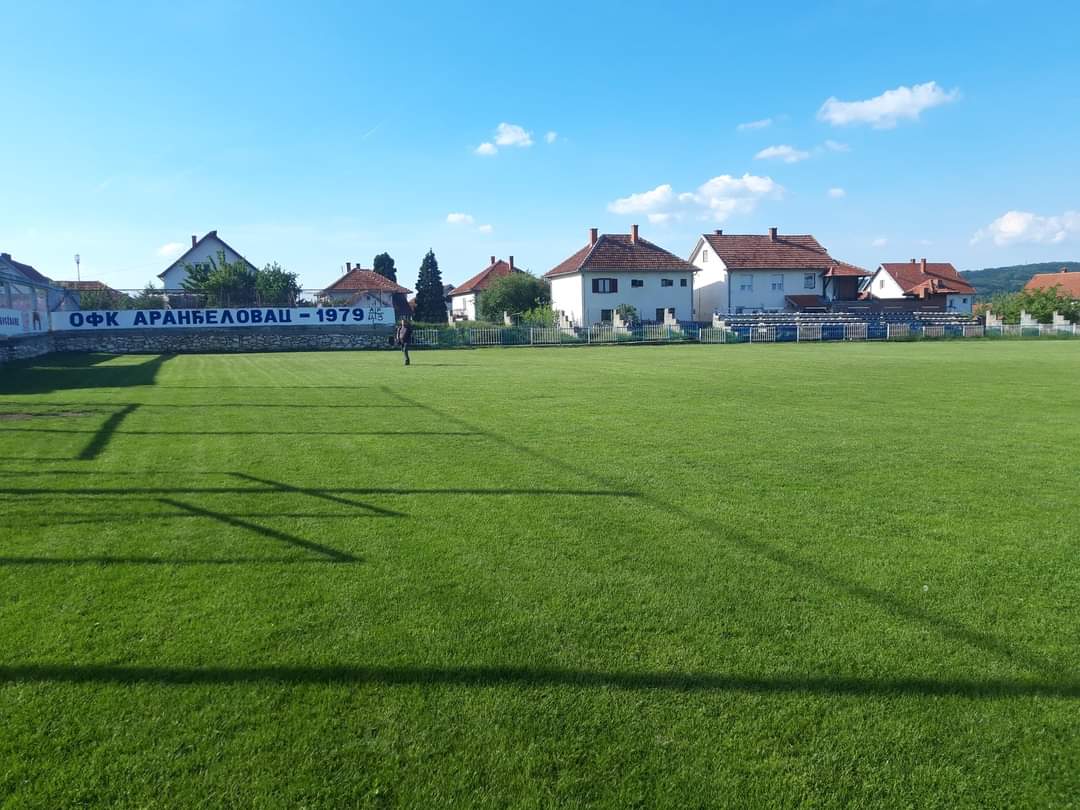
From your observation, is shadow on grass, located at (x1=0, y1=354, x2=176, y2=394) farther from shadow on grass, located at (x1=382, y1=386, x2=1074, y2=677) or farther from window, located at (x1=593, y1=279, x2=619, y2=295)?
window, located at (x1=593, y1=279, x2=619, y2=295)

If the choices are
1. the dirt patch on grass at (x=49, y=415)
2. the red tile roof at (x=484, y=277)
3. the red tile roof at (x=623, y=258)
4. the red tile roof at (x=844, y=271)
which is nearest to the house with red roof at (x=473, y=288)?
the red tile roof at (x=484, y=277)

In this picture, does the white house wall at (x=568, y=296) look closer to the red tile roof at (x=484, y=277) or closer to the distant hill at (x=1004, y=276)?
the red tile roof at (x=484, y=277)

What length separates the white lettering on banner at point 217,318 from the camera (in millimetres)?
33875

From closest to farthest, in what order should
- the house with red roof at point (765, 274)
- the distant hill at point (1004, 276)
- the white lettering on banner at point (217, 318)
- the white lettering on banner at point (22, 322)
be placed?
the white lettering on banner at point (22, 322) → the white lettering on banner at point (217, 318) → the house with red roof at point (765, 274) → the distant hill at point (1004, 276)

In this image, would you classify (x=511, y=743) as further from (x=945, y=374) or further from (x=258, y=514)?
(x=945, y=374)

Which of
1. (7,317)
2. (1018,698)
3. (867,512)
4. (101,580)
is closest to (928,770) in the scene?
(1018,698)

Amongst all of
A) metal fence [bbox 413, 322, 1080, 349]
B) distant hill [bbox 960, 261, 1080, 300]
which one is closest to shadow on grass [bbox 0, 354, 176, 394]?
metal fence [bbox 413, 322, 1080, 349]

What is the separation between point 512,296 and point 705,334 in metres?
21.1

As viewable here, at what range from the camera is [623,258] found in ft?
192

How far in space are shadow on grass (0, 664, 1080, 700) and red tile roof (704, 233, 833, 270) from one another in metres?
60.1

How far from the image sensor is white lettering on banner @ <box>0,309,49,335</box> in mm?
24984

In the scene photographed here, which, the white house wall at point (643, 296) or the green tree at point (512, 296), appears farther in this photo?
the green tree at point (512, 296)

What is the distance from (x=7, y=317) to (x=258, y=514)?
25476 mm

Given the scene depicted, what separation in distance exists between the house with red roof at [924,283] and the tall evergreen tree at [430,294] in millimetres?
46101
